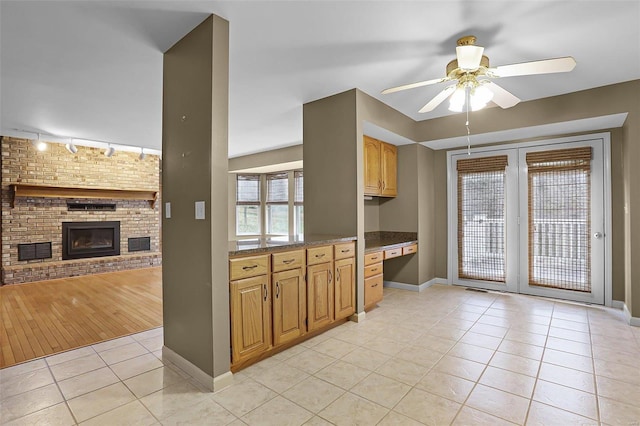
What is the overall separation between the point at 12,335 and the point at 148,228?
3.97m

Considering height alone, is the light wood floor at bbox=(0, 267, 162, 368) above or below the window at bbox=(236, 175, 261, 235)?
below

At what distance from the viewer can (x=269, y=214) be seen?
7977mm

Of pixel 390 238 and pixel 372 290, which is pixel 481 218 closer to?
pixel 390 238

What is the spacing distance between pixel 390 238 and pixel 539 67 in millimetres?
3142

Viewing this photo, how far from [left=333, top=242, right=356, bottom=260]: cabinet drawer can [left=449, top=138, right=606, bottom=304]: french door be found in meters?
2.35

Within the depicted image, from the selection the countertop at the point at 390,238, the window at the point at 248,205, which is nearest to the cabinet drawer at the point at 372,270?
the countertop at the point at 390,238

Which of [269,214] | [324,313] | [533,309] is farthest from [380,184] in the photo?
[269,214]

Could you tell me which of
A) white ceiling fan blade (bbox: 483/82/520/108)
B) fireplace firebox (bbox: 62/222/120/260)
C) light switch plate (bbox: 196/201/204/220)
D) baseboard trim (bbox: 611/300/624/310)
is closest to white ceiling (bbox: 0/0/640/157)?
white ceiling fan blade (bbox: 483/82/520/108)

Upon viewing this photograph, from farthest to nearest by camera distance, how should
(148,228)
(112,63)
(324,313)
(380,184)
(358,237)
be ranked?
(148,228)
(380,184)
(358,237)
(324,313)
(112,63)

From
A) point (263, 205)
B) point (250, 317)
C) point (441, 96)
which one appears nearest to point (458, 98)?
point (441, 96)

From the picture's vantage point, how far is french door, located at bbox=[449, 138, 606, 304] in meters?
4.04

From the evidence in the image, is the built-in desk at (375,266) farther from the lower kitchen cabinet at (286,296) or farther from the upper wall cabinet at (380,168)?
the upper wall cabinet at (380,168)

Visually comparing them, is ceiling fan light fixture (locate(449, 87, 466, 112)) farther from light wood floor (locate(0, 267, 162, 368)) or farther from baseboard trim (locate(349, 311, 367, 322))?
light wood floor (locate(0, 267, 162, 368))

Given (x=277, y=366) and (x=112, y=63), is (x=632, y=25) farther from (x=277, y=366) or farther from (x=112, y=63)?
(x=112, y=63)
